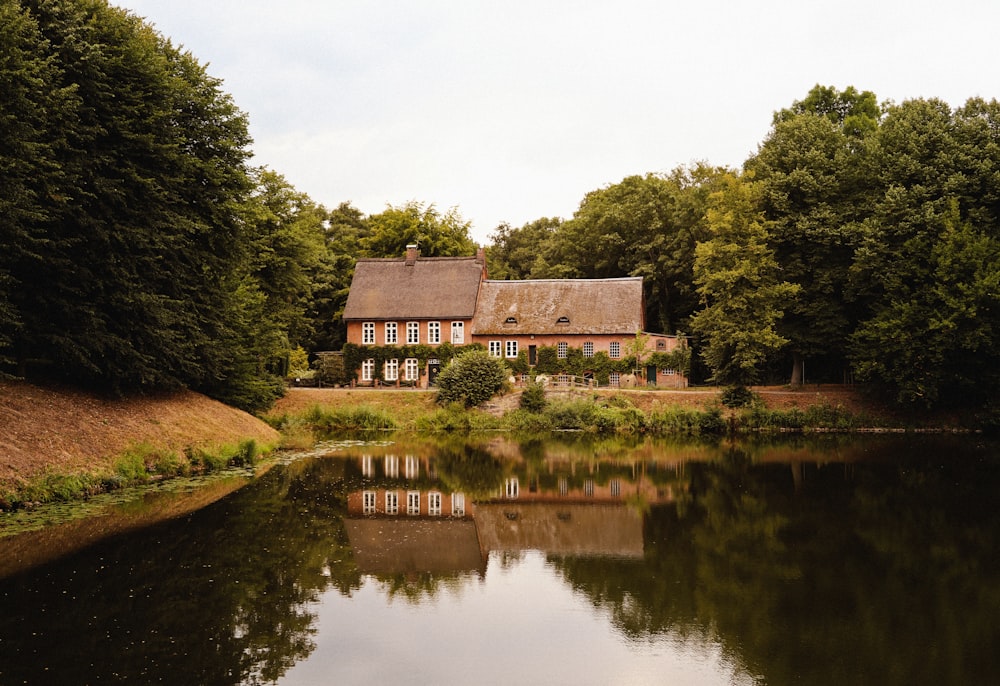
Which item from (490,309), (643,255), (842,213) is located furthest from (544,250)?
Answer: (842,213)

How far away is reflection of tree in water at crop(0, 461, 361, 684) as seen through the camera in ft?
28.2

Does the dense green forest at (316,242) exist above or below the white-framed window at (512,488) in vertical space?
above

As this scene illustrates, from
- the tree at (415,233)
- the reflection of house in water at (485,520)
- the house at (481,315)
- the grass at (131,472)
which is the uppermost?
the tree at (415,233)

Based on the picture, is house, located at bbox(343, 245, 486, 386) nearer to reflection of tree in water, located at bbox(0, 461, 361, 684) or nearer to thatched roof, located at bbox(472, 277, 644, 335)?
thatched roof, located at bbox(472, 277, 644, 335)

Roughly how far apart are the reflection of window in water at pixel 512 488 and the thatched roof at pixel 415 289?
25.8m

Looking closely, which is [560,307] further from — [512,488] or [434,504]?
[434,504]

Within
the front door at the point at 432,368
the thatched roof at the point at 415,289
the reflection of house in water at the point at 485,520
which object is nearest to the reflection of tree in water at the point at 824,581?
the reflection of house in water at the point at 485,520

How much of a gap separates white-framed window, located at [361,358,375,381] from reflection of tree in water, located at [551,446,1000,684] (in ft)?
99.8

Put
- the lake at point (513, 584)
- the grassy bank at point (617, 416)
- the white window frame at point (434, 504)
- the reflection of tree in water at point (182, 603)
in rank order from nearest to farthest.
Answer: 1. the reflection of tree in water at point (182, 603)
2. the lake at point (513, 584)
3. the white window frame at point (434, 504)
4. the grassy bank at point (617, 416)

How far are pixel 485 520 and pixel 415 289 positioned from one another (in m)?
33.1

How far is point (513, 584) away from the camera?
12.2 metres

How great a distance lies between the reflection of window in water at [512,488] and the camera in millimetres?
20172

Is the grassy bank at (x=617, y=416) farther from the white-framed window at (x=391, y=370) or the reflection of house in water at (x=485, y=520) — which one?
the reflection of house in water at (x=485, y=520)

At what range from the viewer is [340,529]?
51.5 ft
